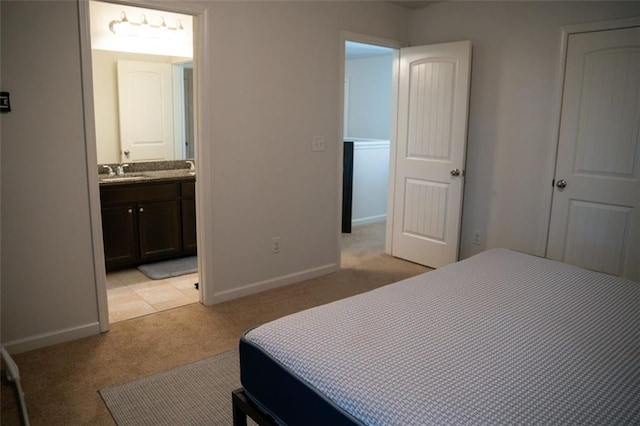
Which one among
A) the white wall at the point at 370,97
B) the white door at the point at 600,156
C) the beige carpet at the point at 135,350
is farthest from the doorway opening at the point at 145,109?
the white wall at the point at 370,97

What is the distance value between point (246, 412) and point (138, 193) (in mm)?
2836

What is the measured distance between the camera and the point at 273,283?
380 cm

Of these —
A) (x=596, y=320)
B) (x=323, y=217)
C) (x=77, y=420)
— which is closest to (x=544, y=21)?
(x=323, y=217)

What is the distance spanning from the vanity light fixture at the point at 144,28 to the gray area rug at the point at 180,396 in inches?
122

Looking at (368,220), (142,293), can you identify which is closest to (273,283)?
(142,293)

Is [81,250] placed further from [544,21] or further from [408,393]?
[544,21]

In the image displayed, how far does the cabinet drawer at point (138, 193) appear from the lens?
392 centimetres

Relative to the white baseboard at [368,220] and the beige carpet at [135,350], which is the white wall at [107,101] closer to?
the beige carpet at [135,350]

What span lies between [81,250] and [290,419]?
1.92m

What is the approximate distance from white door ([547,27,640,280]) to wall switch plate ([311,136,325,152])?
5.93 ft

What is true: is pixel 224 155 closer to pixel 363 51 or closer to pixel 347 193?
pixel 347 193

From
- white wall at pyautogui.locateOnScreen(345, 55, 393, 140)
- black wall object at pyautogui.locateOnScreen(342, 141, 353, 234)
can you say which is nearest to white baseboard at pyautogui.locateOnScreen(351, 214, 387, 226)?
black wall object at pyautogui.locateOnScreen(342, 141, 353, 234)

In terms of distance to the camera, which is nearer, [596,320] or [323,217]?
[596,320]

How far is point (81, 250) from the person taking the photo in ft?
9.35
